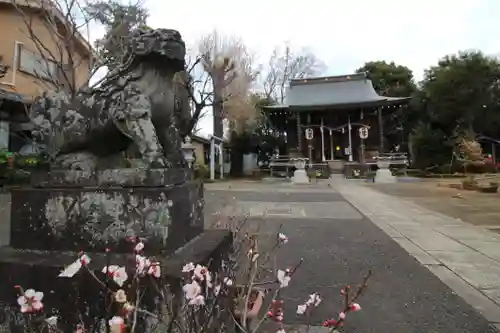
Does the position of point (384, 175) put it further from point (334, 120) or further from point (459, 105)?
point (459, 105)

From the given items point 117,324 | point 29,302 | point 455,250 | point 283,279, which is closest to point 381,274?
point 455,250

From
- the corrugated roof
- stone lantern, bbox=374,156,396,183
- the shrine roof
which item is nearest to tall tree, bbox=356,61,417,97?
the shrine roof

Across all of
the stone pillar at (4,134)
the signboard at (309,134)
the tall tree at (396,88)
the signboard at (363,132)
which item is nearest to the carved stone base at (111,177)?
the stone pillar at (4,134)

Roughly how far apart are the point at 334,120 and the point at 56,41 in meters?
21.3

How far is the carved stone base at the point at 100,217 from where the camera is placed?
75.8 inches

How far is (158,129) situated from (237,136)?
1012 inches

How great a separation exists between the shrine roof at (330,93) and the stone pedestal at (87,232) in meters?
25.2

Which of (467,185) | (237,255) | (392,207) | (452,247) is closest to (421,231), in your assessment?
(452,247)

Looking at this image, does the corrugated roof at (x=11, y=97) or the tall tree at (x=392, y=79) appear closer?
the corrugated roof at (x=11, y=97)

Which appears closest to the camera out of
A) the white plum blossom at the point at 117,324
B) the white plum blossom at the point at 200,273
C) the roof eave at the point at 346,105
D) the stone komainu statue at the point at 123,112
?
the white plum blossom at the point at 117,324

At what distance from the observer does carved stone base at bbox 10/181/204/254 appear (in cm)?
192

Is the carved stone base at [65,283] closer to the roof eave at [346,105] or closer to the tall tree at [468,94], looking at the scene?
the roof eave at [346,105]

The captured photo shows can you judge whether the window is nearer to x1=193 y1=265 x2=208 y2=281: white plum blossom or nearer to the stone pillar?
the stone pillar

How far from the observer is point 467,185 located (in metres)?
14.5
